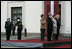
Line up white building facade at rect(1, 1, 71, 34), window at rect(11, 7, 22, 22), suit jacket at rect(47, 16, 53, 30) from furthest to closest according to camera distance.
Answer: window at rect(11, 7, 22, 22), white building facade at rect(1, 1, 71, 34), suit jacket at rect(47, 16, 53, 30)

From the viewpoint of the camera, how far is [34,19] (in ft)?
62.9

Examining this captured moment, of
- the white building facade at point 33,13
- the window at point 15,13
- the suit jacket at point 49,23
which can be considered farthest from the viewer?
the window at point 15,13

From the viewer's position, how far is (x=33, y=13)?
63.4 feet

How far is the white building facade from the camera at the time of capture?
1691 cm

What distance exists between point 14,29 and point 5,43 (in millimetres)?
8307

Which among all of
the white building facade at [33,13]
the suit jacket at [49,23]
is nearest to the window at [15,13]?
the white building facade at [33,13]

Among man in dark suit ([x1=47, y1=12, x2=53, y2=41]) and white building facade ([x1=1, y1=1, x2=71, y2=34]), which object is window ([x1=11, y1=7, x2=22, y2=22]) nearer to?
white building facade ([x1=1, y1=1, x2=71, y2=34])

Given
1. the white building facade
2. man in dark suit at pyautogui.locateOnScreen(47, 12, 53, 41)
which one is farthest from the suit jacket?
the white building facade

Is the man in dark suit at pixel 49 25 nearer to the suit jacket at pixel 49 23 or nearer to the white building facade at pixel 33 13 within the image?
the suit jacket at pixel 49 23

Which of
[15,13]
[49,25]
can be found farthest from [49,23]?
[15,13]

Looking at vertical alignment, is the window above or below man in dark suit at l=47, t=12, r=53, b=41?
above

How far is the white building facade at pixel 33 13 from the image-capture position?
1691 cm

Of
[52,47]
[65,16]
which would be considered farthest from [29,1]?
[52,47]

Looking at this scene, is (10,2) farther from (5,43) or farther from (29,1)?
(5,43)
